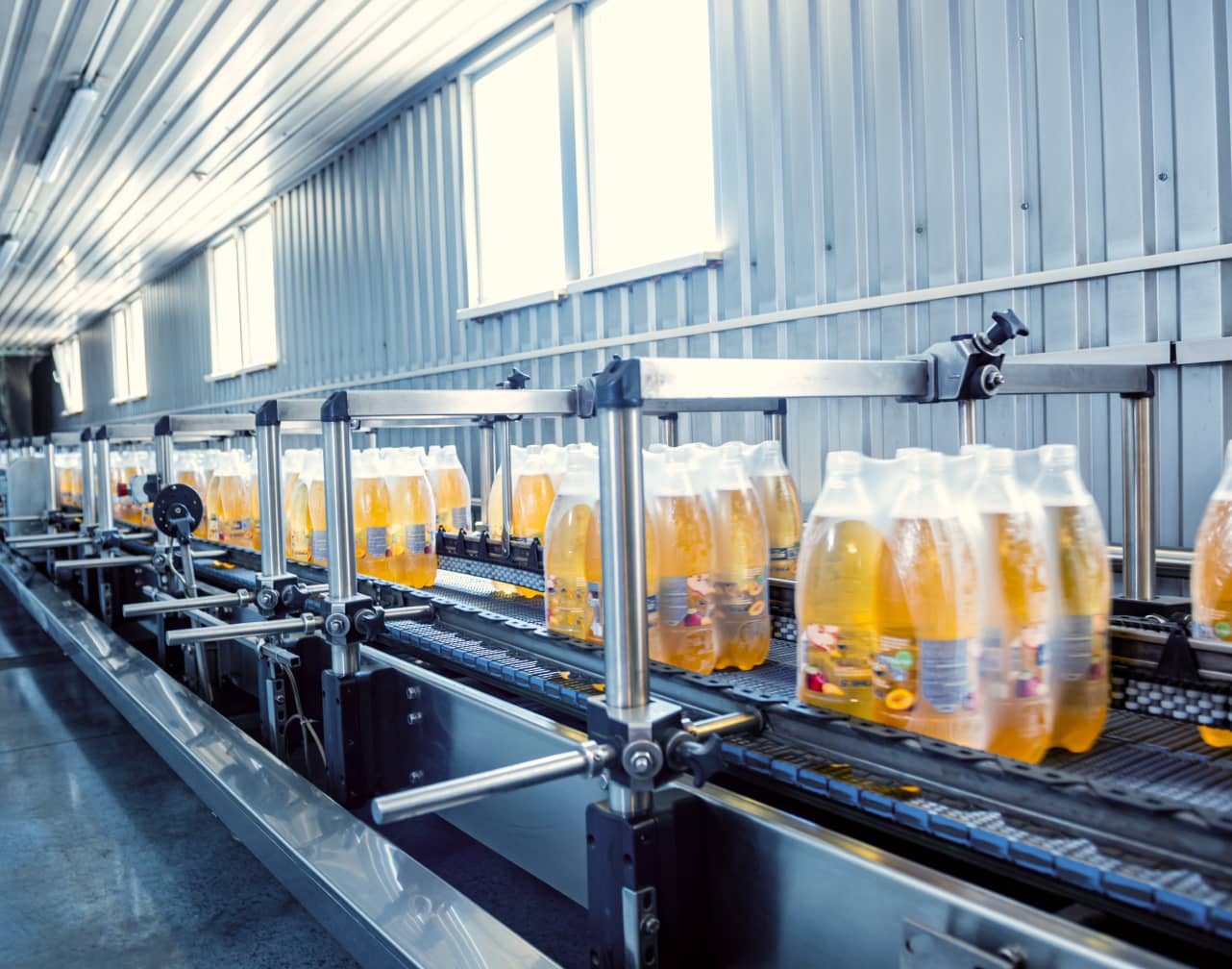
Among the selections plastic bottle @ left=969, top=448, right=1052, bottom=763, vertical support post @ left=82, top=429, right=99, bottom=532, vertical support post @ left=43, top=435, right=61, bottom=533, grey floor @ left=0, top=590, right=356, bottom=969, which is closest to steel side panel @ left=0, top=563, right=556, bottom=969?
grey floor @ left=0, top=590, right=356, bottom=969

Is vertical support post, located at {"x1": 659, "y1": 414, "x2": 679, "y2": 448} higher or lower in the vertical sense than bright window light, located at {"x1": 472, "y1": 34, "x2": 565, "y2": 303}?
lower

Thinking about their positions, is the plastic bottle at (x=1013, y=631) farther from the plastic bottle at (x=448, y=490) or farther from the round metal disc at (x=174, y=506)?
the round metal disc at (x=174, y=506)

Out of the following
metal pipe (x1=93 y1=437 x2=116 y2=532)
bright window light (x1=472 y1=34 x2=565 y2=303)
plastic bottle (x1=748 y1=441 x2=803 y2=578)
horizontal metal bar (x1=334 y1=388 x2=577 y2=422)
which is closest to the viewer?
plastic bottle (x1=748 y1=441 x2=803 y2=578)

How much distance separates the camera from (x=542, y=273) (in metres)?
4.70

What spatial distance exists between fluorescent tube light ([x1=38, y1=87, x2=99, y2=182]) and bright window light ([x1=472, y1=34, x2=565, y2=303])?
A: 2.00 m

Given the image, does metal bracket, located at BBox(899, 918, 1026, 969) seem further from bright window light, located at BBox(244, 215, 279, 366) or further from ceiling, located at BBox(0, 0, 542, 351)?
bright window light, located at BBox(244, 215, 279, 366)

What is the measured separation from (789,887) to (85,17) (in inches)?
184

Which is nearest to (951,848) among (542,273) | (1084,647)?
(1084,647)

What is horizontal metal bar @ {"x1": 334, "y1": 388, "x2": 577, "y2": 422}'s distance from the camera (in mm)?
1658

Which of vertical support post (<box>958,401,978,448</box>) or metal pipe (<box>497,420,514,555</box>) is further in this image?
metal pipe (<box>497,420,514,555</box>)

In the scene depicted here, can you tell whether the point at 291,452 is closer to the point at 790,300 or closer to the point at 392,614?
the point at 392,614

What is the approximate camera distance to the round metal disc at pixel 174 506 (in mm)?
2643

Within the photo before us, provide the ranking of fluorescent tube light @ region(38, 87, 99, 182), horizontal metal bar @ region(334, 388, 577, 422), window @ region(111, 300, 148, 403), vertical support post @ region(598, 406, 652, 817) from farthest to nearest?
window @ region(111, 300, 148, 403) → fluorescent tube light @ region(38, 87, 99, 182) → horizontal metal bar @ region(334, 388, 577, 422) → vertical support post @ region(598, 406, 652, 817)

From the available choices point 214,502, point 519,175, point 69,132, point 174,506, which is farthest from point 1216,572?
point 69,132
